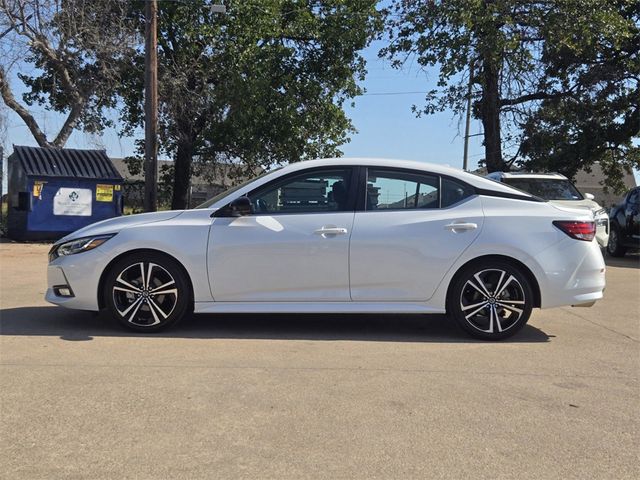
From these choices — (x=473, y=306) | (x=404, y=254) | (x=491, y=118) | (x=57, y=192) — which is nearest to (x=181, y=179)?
(x=57, y=192)

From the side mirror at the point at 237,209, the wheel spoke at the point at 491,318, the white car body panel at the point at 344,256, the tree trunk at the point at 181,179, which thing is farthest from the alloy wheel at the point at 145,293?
the tree trunk at the point at 181,179

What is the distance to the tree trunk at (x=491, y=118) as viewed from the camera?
1842 centimetres

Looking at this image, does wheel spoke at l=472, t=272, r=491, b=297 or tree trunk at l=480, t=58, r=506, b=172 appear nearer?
wheel spoke at l=472, t=272, r=491, b=297

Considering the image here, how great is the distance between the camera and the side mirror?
541cm

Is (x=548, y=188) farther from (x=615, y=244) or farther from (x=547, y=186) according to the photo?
(x=615, y=244)

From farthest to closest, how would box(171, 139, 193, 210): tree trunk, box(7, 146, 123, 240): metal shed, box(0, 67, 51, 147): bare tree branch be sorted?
box(171, 139, 193, 210): tree trunk → box(0, 67, 51, 147): bare tree branch → box(7, 146, 123, 240): metal shed

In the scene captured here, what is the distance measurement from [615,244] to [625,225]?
2.11 ft

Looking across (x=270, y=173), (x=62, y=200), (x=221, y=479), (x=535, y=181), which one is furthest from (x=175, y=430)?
(x=62, y=200)

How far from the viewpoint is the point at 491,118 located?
18.9m

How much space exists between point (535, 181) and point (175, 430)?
30.8 ft

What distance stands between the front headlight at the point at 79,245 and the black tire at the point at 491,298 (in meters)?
3.29

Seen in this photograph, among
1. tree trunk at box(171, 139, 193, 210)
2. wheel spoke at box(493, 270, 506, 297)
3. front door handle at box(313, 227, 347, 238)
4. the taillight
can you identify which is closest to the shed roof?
tree trunk at box(171, 139, 193, 210)

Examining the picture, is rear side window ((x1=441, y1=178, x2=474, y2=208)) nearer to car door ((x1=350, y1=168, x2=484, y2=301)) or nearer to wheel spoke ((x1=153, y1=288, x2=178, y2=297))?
car door ((x1=350, y1=168, x2=484, y2=301))

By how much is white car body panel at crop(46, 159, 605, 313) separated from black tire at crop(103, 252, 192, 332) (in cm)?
10
